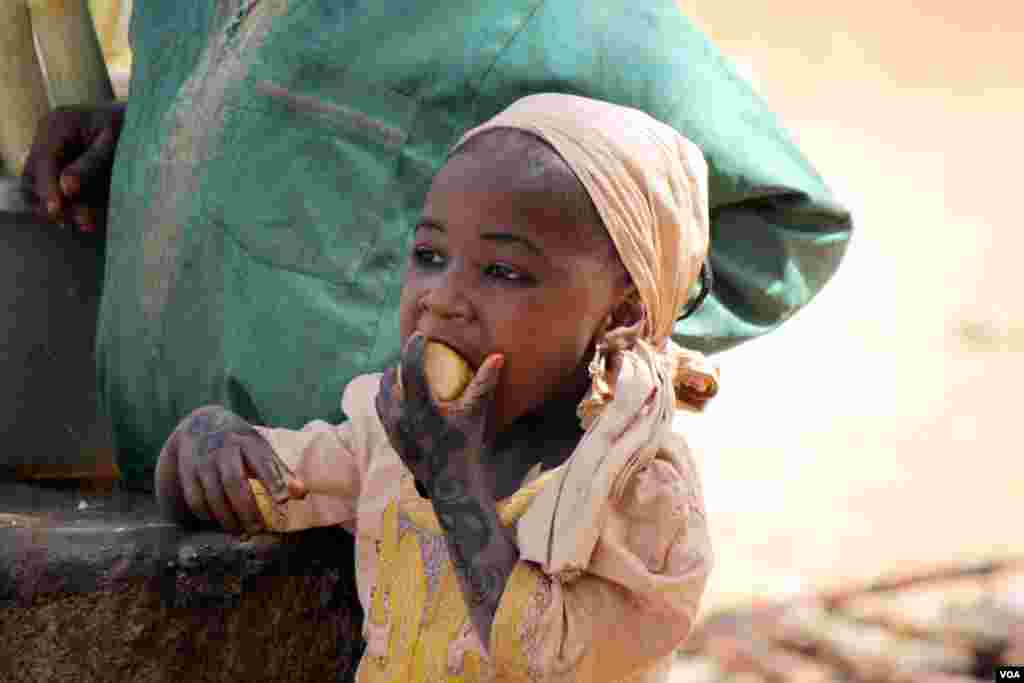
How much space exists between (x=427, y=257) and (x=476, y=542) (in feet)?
1.32

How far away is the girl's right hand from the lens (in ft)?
9.43

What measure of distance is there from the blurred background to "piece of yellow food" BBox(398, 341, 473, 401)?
3.74 meters

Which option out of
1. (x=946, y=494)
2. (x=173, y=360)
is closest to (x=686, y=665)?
(x=946, y=494)

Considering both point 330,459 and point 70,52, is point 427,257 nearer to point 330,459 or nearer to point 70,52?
point 330,459

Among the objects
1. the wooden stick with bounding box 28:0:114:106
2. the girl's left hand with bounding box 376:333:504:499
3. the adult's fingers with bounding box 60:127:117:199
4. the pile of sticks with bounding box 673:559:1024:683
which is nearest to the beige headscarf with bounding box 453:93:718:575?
the girl's left hand with bounding box 376:333:504:499

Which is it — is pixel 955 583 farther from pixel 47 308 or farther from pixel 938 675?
pixel 47 308

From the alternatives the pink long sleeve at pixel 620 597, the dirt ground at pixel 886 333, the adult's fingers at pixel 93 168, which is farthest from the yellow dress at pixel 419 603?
the dirt ground at pixel 886 333

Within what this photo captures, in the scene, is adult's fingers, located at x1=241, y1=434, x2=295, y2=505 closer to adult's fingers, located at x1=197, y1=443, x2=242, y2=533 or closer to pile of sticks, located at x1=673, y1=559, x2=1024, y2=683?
adult's fingers, located at x1=197, y1=443, x2=242, y2=533

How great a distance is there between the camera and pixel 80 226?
3936 mm

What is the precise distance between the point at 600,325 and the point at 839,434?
5776mm

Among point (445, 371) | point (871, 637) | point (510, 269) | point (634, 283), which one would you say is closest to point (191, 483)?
point (445, 371)

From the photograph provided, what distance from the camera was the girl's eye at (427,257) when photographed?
2.67 meters

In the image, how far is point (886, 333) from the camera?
9.54m

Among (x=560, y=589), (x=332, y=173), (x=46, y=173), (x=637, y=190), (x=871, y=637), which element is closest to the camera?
(x=560, y=589)
